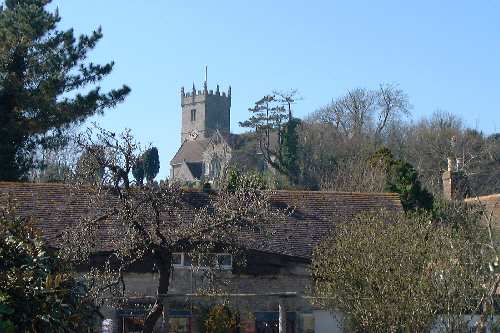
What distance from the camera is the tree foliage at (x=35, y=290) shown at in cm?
903

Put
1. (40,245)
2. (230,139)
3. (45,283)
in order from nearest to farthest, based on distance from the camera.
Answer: (45,283)
(40,245)
(230,139)

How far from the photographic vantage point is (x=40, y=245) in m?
10.2

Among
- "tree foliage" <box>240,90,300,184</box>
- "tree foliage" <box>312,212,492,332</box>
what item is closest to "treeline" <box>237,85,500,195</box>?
"tree foliage" <box>240,90,300,184</box>

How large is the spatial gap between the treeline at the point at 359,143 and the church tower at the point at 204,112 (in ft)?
163

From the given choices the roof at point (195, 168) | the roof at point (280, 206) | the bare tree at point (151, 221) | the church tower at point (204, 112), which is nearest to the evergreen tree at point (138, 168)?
the bare tree at point (151, 221)

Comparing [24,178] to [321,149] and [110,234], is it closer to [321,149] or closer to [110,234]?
[110,234]

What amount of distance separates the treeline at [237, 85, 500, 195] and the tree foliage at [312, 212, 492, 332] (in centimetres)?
3196

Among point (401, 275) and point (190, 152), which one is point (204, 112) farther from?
point (401, 275)

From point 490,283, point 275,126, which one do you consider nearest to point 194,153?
point 275,126

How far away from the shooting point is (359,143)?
6144 cm

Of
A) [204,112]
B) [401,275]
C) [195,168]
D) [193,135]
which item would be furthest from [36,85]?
[204,112]

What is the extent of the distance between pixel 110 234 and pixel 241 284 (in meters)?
4.63

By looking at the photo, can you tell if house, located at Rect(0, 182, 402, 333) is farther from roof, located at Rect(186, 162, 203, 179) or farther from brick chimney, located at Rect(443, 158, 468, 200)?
roof, located at Rect(186, 162, 203, 179)

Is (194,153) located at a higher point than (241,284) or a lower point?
higher
